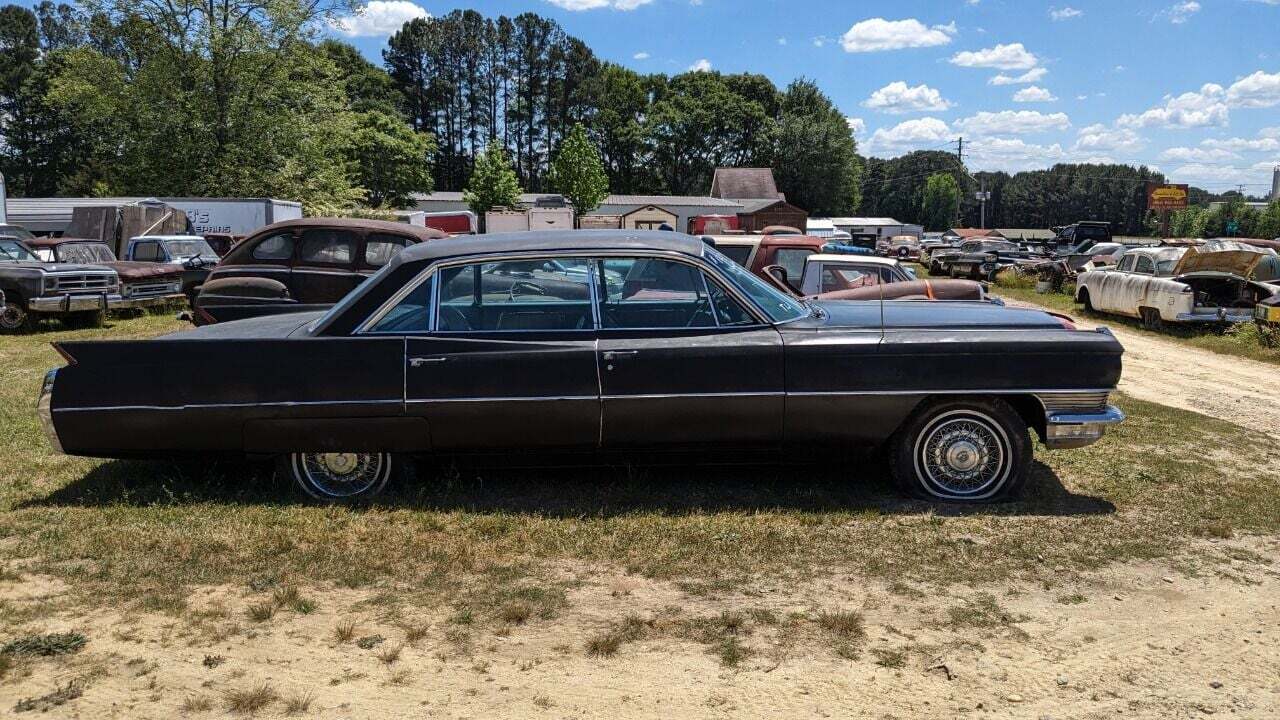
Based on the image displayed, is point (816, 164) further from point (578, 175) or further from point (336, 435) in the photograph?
point (336, 435)

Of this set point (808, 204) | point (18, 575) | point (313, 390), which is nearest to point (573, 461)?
point (313, 390)

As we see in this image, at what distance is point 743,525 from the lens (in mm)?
5355

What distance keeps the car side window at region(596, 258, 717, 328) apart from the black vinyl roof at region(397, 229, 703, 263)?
0.35ft

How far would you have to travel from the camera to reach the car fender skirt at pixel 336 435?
554 cm

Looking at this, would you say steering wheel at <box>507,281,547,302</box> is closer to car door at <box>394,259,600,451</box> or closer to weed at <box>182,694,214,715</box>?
car door at <box>394,259,600,451</box>

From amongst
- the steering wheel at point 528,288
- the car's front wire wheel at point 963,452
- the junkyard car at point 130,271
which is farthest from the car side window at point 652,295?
the junkyard car at point 130,271

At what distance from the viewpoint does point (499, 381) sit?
5504mm

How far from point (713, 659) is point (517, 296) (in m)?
2.78

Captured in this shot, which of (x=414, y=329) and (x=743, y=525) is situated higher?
(x=414, y=329)

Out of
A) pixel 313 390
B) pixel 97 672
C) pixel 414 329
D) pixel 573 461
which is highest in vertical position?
pixel 414 329

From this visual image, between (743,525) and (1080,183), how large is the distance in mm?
145844

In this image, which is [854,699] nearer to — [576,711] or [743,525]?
[576,711]

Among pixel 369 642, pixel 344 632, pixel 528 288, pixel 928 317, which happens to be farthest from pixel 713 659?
pixel 928 317

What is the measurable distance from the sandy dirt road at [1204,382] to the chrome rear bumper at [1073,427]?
3.78 meters
